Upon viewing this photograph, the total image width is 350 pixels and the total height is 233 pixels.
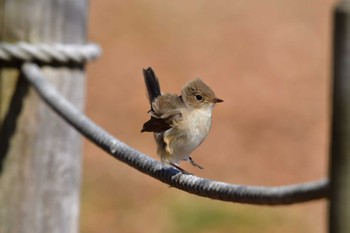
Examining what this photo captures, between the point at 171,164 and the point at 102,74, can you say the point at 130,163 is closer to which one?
the point at 171,164

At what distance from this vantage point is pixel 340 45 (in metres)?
1.60

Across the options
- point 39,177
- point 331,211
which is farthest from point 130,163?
point 331,211

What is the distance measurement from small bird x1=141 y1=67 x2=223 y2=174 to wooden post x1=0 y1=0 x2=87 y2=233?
0.81 metres

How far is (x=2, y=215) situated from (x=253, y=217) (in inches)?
183

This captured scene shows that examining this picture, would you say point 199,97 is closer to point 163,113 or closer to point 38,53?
point 163,113

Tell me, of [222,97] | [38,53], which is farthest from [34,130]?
[222,97]

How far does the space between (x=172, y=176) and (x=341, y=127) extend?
1.03 m

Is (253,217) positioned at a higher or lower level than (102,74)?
lower

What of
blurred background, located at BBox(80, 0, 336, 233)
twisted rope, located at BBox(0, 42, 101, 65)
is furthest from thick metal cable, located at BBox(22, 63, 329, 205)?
blurred background, located at BBox(80, 0, 336, 233)

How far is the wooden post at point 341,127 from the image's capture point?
1.59 m

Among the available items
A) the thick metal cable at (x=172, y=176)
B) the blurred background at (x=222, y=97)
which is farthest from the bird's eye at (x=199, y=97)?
the blurred background at (x=222, y=97)

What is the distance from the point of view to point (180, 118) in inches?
119

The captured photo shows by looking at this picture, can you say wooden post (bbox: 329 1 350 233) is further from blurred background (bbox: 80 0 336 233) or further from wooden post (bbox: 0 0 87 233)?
blurred background (bbox: 80 0 336 233)

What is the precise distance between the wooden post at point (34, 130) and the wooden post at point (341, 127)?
2195 millimetres
